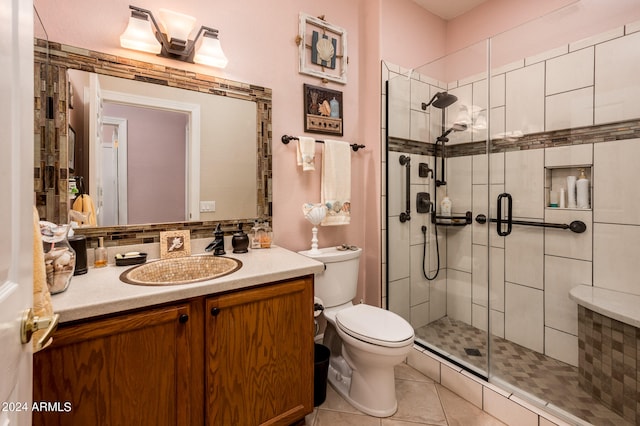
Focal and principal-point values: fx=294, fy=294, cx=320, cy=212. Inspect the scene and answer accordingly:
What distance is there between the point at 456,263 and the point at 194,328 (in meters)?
1.97

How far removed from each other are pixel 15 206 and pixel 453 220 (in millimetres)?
2415

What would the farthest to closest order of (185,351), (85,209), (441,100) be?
(441,100)
(85,209)
(185,351)

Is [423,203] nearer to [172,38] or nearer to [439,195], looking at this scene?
[439,195]

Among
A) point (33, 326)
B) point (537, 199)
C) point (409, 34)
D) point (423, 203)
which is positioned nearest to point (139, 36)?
point (33, 326)

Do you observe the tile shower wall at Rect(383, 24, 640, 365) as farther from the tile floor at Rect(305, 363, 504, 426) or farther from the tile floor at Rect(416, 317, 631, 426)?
the tile floor at Rect(305, 363, 504, 426)

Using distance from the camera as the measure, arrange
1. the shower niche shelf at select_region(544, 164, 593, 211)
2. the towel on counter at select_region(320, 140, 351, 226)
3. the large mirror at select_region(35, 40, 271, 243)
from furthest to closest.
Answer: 1. the towel on counter at select_region(320, 140, 351, 226)
2. the shower niche shelf at select_region(544, 164, 593, 211)
3. the large mirror at select_region(35, 40, 271, 243)

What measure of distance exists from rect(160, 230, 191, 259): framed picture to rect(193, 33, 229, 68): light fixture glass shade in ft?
3.04

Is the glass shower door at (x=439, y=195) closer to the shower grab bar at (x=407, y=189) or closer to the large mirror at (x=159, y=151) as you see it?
the shower grab bar at (x=407, y=189)

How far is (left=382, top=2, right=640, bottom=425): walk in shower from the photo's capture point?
65.9 inches

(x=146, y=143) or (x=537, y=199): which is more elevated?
(x=146, y=143)

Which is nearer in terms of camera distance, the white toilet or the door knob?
the door knob

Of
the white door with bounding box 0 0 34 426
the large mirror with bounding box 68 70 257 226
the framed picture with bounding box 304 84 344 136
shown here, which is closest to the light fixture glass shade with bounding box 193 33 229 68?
the large mirror with bounding box 68 70 257 226

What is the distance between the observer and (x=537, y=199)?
2033mm

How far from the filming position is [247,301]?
121 cm
